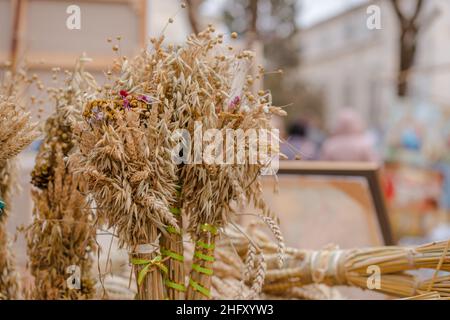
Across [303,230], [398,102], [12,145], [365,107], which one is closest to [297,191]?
[303,230]

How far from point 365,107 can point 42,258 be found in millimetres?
17646

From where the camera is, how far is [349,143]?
3.85 m

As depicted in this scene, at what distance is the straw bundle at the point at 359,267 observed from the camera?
1.12 m

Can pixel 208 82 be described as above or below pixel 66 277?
above

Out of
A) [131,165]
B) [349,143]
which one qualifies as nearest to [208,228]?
[131,165]

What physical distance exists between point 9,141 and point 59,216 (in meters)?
0.20

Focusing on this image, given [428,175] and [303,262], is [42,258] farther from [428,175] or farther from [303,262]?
[428,175]

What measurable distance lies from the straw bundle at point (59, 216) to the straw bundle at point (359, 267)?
1.24 ft

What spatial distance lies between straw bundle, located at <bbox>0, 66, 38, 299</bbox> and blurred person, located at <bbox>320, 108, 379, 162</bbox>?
2.79 metres

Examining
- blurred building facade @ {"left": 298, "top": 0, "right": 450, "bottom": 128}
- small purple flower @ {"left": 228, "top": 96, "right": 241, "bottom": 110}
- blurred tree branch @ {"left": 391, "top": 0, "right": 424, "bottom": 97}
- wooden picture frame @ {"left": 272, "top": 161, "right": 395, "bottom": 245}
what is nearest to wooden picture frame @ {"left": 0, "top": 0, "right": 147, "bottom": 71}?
wooden picture frame @ {"left": 272, "top": 161, "right": 395, "bottom": 245}

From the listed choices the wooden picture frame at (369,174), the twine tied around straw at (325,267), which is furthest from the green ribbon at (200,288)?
the wooden picture frame at (369,174)

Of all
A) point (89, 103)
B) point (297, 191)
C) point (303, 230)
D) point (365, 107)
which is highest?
point (365, 107)

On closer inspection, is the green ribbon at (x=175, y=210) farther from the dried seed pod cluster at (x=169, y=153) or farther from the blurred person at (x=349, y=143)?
the blurred person at (x=349, y=143)

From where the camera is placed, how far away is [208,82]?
962mm
